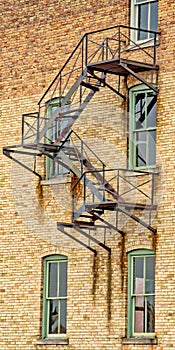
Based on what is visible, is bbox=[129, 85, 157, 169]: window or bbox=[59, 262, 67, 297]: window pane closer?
bbox=[129, 85, 157, 169]: window

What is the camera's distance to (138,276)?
87.0ft

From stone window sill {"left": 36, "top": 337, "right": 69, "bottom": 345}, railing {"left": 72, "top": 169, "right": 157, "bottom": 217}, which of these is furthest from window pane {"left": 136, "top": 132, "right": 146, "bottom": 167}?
stone window sill {"left": 36, "top": 337, "right": 69, "bottom": 345}

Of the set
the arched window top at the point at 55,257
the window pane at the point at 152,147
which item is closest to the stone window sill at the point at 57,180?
the arched window top at the point at 55,257

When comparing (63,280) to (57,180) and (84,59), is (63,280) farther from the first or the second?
(84,59)

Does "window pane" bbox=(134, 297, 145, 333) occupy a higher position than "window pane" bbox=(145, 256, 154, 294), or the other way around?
"window pane" bbox=(145, 256, 154, 294)

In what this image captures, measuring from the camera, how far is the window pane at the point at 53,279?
1116 inches

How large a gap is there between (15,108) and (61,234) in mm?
4053

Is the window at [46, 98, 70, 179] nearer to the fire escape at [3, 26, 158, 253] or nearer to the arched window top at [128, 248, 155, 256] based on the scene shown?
the fire escape at [3, 26, 158, 253]

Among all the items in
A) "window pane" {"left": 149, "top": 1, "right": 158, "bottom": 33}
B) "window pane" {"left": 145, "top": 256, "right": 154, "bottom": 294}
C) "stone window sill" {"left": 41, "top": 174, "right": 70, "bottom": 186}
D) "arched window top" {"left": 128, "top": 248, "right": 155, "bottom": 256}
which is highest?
"window pane" {"left": 149, "top": 1, "right": 158, "bottom": 33}

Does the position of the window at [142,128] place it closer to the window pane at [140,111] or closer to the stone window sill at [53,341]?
the window pane at [140,111]

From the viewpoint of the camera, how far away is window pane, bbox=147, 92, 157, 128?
26812mm

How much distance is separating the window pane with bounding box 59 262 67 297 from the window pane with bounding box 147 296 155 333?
2.77 metres

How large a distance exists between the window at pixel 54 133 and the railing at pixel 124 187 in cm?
167

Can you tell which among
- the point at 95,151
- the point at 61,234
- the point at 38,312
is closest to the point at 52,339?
the point at 38,312
